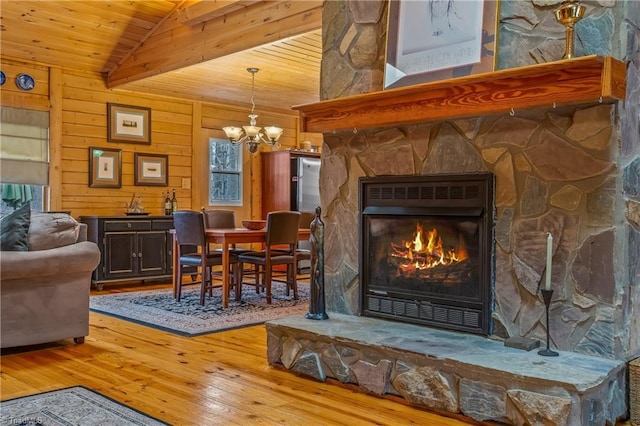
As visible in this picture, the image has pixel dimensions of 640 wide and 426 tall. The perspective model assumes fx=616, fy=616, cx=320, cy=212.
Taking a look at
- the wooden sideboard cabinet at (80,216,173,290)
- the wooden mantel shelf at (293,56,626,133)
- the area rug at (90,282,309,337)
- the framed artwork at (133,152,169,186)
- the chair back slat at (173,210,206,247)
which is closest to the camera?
the wooden mantel shelf at (293,56,626,133)

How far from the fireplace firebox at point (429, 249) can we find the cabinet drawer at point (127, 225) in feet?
12.9

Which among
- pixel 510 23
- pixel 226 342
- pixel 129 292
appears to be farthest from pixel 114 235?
pixel 510 23

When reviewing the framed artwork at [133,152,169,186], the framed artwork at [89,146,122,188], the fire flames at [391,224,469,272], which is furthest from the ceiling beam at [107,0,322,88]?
the fire flames at [391,224,469,272]

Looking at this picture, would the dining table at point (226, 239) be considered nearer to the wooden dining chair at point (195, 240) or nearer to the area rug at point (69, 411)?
the wooden dining chair at point (195, 240)

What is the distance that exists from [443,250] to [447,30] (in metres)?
1.17

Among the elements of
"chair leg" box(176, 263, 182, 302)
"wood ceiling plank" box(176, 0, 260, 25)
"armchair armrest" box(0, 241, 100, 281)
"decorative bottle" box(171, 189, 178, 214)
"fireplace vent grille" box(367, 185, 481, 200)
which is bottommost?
"chair leg" box(176, 263, 182, 302)

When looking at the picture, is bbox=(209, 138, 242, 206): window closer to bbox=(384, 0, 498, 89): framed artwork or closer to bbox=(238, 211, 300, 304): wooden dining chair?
bbox=(238, 211, 300, 304): wooden dining chair

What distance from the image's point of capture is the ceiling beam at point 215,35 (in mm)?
4887

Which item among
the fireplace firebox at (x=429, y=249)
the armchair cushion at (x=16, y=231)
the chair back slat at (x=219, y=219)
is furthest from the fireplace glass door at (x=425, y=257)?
the chair back slat at (x=219, y=219)

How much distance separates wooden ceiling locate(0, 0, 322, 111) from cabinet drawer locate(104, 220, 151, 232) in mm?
1563

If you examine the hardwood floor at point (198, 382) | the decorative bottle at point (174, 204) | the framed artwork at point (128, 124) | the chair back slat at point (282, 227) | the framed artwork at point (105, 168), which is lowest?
the hardwood floor at point (198, 382)

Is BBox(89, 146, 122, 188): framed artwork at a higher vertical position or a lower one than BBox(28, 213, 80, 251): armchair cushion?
higher

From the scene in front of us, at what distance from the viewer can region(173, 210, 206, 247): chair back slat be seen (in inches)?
215

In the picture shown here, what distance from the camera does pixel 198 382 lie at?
3.24 meters
